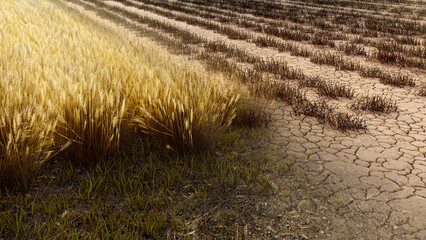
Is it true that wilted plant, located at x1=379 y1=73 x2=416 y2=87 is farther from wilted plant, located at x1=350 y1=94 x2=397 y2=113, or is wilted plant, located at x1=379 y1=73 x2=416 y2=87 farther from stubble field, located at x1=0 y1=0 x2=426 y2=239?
wilted plant, located at x1=350 y1=94 x2=397 y2=113

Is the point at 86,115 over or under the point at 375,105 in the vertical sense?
over

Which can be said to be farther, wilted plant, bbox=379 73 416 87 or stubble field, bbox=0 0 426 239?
wilted plant, bbox=379 73 416 87

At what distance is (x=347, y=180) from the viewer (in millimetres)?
2654

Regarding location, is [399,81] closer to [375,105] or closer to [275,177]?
[375,105]

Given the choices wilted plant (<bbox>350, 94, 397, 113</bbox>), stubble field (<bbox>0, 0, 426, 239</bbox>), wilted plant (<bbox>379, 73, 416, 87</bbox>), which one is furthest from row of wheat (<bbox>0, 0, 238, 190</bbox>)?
wilted plant (<bbox>379, 73, 416, 87</bbox>)

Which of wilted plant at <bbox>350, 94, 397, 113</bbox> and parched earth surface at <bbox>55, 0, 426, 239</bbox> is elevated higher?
wilted plant at <bbox>350, 94, 397, 113</bbox>

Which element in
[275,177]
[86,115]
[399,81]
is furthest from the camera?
[399,81]

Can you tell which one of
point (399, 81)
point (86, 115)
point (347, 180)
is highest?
point (86, 115)

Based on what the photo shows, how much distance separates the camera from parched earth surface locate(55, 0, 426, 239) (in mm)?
2094

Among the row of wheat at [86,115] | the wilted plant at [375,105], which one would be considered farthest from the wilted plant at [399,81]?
the row of wheat at [86,115]

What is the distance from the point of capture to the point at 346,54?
Answer: 26.1 ft

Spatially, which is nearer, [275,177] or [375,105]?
[275,177]

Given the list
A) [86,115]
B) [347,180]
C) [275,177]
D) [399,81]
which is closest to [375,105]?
[399,81]

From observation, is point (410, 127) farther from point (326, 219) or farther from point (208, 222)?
point (208, 222)
